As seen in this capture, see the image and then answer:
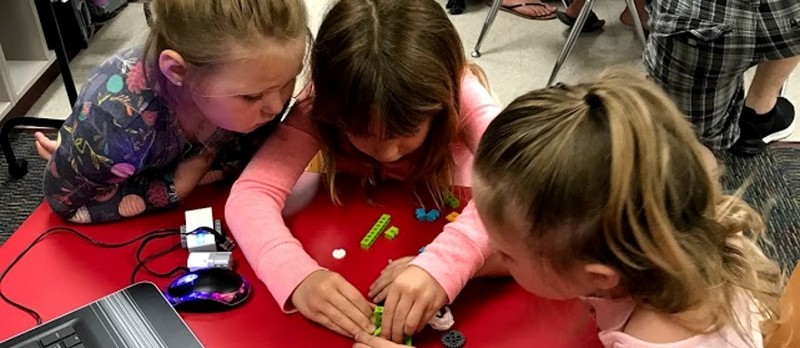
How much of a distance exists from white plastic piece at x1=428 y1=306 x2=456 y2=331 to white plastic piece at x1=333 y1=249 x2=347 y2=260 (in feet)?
0.55

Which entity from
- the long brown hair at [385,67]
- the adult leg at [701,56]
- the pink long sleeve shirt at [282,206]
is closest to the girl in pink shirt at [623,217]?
the pink long sleeve shirt at [282,206]

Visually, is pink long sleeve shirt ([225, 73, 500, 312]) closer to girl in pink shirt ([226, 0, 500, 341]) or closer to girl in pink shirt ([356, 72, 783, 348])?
girl in pink shirt ([226, 0, 500, 341])

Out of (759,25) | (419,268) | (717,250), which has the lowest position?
(759,25)

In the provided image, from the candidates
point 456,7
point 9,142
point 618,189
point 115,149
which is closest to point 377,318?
point 618,189

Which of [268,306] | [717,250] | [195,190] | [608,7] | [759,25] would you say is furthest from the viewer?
[608,7]

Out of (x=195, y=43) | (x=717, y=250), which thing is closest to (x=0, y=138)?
(x=195, y=43)

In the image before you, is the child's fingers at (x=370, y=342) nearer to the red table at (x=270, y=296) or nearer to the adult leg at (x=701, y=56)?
the red table at (x=270, y=296)

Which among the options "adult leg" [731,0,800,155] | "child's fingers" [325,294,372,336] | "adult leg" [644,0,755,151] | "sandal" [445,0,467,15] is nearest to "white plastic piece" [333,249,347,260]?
"child's fingers" [325,294,372,336]

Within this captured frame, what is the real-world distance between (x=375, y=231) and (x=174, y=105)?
13.3 inches

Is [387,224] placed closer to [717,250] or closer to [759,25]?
[717,250]

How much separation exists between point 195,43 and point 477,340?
1.69 feet

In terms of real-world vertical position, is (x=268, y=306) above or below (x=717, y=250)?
below

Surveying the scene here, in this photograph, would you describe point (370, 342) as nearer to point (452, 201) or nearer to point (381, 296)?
point (381, 296)

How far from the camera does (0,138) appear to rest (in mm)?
2221
